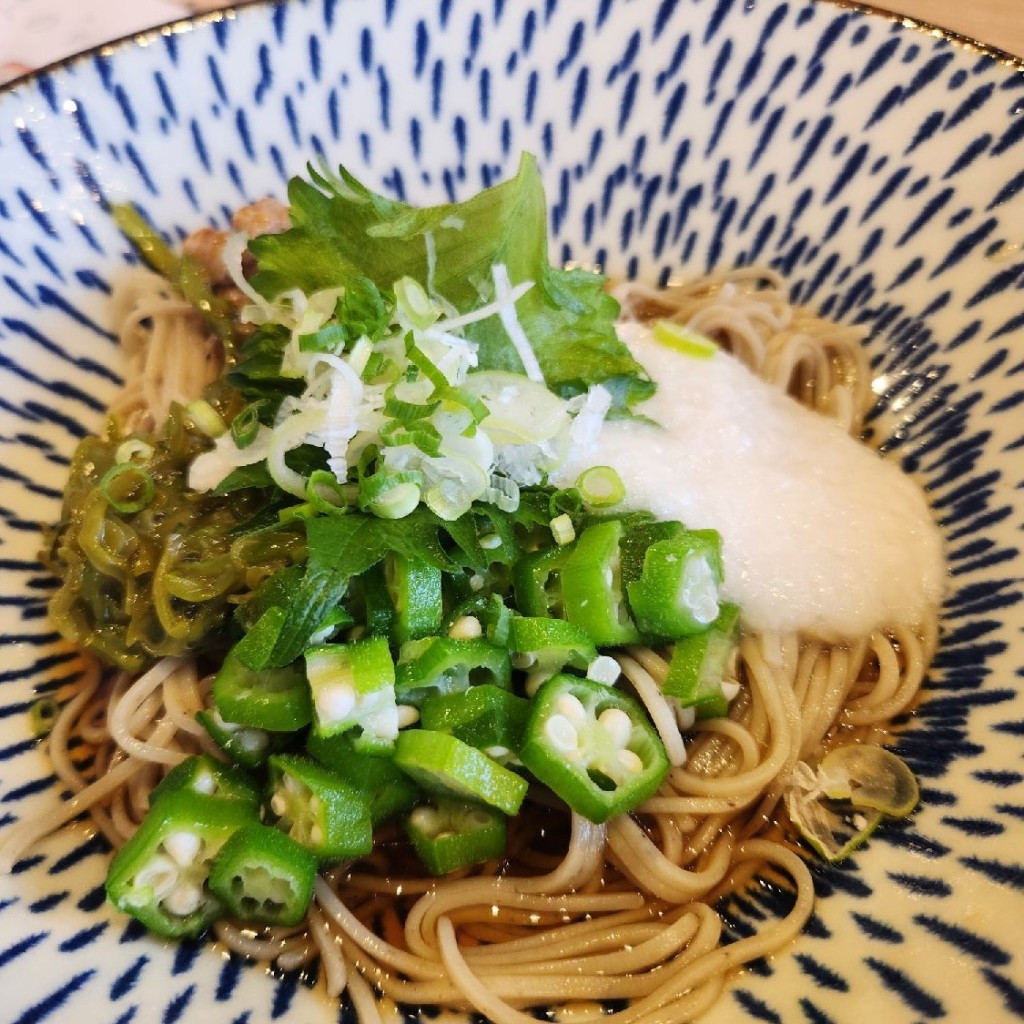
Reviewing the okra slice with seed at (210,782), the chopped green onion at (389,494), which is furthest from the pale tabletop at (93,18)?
the okra slice with seed at (210,782)

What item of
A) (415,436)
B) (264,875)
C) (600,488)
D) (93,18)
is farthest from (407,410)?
(93,18)

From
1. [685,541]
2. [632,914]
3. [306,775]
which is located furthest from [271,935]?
[685,541]

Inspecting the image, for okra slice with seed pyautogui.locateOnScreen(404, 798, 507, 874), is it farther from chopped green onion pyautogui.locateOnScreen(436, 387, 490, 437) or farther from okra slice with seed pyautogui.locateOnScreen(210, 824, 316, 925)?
chopped green onion pyautogui.locateOnScreen(436, 387, 490, 437)

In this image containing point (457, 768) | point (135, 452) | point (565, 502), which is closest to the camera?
point (457, 768)

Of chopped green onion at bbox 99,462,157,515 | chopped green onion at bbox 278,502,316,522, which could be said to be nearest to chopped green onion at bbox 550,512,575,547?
chopped green onion at bbox 278,502,316,522

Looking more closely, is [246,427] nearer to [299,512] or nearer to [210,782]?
[299,512]

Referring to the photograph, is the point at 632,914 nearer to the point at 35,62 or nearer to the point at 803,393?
the point at 803,393
